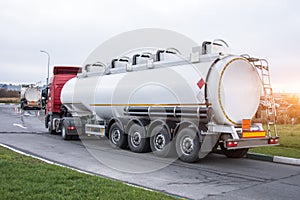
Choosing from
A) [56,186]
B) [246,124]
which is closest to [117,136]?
[246,124]

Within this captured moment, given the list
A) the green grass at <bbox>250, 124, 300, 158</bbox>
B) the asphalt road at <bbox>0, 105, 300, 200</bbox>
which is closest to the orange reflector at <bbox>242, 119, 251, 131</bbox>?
the asphalt road at <bbox>0, 105, 300, 200</bbox>

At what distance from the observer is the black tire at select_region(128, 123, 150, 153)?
11.9 meters

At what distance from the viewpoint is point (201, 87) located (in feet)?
32.0

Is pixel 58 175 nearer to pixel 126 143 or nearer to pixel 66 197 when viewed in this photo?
pixel 66 197

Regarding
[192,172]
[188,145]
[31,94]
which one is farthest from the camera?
[31,94]

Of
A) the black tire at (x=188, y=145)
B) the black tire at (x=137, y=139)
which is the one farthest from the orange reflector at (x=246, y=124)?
the black tire at (x=137, y=139)

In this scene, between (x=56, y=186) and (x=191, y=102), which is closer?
(x=56, y=186)

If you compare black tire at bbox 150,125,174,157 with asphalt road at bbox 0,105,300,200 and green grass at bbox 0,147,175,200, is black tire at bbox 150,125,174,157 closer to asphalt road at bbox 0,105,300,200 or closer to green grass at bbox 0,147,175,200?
asphalt road at bbox 0,105,300,200

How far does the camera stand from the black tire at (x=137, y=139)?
469 inches

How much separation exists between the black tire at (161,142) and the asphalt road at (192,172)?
0.29 metres

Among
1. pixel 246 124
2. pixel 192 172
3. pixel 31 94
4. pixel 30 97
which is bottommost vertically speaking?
pixel 192 172

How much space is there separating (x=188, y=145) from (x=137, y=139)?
248 centimetres

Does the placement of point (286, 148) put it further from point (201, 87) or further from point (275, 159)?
point (201, 87)

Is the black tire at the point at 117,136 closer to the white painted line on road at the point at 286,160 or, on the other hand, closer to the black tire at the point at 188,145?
the black tire at the point at 188,145
